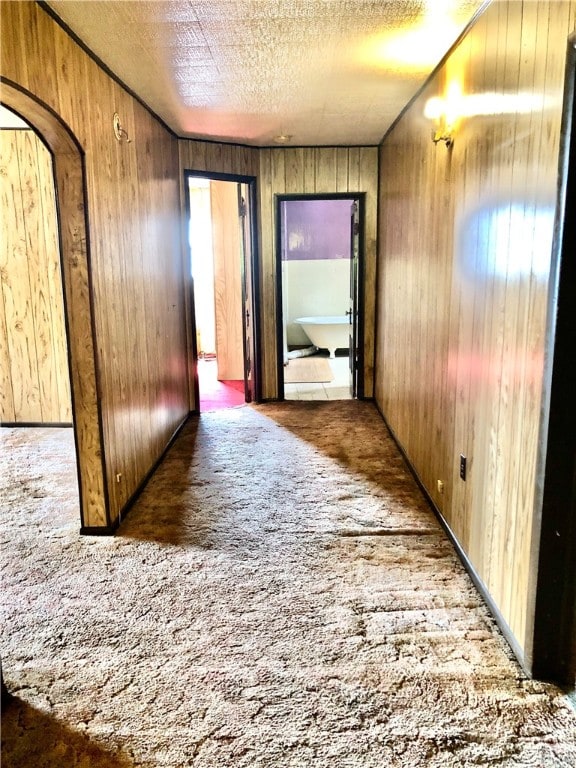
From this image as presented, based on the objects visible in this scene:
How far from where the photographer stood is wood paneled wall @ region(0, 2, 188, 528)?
7.77ft

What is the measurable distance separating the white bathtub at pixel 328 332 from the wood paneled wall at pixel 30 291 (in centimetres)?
456

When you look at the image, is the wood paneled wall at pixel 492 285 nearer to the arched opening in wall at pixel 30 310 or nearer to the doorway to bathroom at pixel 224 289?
the doorway to bathroom at pixel 224 289

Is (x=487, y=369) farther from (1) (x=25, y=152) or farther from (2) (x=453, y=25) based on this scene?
(1) (x=25, y=152)

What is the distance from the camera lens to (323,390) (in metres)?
6.53

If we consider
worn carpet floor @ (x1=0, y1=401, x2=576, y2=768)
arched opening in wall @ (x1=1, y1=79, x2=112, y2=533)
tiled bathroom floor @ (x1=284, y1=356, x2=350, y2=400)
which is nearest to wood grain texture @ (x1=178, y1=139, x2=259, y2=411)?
tiled bathroom floor @ (x1=284, y1=356, x2=350, y2=400)

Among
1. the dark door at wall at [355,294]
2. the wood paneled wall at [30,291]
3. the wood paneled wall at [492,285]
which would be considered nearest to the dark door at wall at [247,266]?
the dark door at wall at [355,294]

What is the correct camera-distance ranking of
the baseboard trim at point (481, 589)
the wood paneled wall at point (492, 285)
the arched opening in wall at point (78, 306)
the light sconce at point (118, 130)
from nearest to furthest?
1. the wood paneled wall at point (492, 285)
2. the baseboard trim at point (481, 589)
3. the arched opening in wall at point (78, 306)
4. the light sconce at point (118, 130)

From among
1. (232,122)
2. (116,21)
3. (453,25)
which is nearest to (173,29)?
(116,21)

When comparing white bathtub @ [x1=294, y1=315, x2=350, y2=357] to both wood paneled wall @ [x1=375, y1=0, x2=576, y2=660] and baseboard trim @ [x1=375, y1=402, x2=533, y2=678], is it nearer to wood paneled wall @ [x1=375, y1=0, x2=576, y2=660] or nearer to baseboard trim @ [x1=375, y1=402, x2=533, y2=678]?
wood paneled wall @ [x1=375, y1=0, x2=576, y2=660]

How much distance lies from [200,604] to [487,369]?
153cm

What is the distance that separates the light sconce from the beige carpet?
403 centimetres

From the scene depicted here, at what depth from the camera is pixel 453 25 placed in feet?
8.55

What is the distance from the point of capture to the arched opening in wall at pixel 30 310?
4.71m

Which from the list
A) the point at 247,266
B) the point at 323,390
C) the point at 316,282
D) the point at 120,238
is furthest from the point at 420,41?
the point at 316,282
